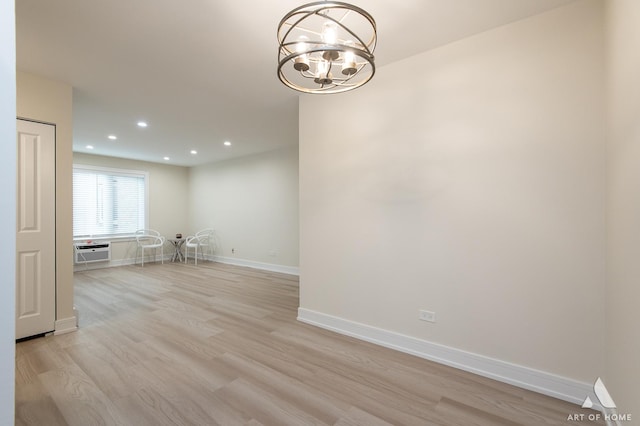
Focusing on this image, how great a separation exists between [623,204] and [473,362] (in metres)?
1.51

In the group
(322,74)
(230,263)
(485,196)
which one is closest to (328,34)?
(322,74)

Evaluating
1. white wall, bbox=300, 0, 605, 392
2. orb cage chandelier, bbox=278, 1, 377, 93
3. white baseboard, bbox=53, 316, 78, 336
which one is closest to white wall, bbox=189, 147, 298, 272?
white wall, bbox=300, 0, 605, 392

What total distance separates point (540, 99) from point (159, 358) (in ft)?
12.3

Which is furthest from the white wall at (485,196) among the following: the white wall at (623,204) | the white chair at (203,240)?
the white chair at (203,240)

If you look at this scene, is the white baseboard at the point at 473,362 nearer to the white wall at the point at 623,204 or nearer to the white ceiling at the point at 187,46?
the white wall at the point at 623,204

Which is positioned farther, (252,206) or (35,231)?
(252,206)

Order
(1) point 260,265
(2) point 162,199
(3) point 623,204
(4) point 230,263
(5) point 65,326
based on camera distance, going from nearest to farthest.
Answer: (3) point 623,204
(5) point 65,326
(1) point 260,265
(4) point 230,263
(2) point 162,199

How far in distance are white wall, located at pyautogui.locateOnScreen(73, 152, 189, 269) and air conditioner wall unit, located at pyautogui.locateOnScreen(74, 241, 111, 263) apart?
187 mm

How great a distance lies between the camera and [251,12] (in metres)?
1.96

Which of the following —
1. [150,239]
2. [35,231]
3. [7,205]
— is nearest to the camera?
[7,205]

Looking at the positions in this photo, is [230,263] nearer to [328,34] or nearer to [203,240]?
[203,240]

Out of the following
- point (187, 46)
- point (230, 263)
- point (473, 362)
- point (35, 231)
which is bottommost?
point (230, 263)

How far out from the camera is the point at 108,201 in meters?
6.76

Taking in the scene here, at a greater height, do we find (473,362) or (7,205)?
(7,205)
